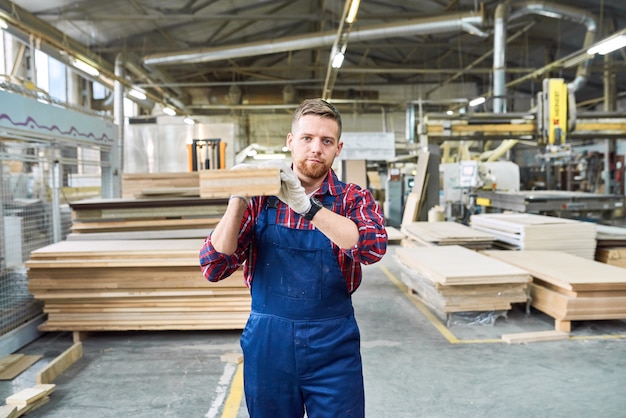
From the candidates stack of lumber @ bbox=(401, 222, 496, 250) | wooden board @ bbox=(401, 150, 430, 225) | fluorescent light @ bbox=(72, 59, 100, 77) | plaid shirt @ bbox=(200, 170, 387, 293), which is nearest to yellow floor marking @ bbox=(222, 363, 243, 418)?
plaid shirt @ bbox=(200, 170, 387, 293)

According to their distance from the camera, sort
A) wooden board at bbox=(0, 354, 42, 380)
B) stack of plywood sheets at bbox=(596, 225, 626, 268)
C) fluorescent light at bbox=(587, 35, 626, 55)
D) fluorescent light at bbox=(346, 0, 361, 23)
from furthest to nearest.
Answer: fluorescent light at bbox=(346, 0, 361, 23) < fluorescent light at bbox=(587, 35, 626, 55) < stack of plywood sheets at bbox=(596, 225, 626, 268) < wooden board at bbox=(0, 354, 42, 380)

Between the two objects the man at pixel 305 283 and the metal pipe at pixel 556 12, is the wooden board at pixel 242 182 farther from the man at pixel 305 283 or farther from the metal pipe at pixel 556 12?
the metal pipe at pixel 556 12

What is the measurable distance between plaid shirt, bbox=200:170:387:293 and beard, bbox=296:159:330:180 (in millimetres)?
94

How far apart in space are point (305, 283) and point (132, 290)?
11.1 feet

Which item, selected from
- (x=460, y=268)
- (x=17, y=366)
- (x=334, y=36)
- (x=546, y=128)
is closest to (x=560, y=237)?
(x=546, y=128)

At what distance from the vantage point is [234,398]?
3498mm

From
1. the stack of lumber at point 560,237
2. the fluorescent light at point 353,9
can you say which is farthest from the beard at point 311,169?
the fluorescent light at point 353,9

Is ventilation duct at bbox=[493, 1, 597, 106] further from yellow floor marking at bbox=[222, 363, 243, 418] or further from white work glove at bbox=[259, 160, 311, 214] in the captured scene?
white work glove at bbox=[259, 160, 311, 214]

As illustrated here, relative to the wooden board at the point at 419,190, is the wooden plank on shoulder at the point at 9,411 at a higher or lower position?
lower

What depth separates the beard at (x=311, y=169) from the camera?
1.78 metres

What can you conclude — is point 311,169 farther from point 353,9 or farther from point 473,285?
point 353,9

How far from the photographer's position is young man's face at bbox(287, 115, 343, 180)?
5.73 ft

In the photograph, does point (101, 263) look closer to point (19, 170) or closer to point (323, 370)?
point (19, 170)

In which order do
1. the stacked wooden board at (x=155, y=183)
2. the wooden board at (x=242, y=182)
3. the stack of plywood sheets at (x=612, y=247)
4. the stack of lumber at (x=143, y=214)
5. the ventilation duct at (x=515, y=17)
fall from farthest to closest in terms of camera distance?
the ventilation duct at (x=515, y=17) → the stack of plywood sheets at (x=612, y=247) → the stacked wooden board at (x=155, y=183) → the stack of lumber at (x=143, y=214) → the wooden board at (x=242, y=182)
